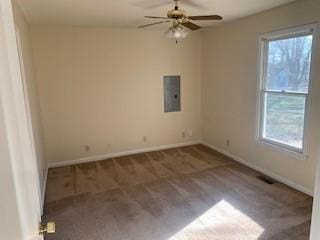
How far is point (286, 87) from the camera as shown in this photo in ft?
11.3

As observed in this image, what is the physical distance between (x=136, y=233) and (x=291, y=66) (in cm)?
305

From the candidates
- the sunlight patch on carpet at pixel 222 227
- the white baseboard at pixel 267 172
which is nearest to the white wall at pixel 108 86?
the white baseboard at pixel 267 172

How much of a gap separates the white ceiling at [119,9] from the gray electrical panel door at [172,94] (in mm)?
1501

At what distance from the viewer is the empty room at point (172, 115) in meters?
2.81

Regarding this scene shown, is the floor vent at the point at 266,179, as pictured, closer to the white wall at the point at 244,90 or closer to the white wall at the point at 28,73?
the white wall at the point at 244,90

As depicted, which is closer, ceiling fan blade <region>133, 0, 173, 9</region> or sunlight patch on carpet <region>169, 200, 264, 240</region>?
sunlight patch on carpet <region>169, 200, 264, 240</region>

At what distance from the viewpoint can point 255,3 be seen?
3.16m

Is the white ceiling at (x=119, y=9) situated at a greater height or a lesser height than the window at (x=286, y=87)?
greater

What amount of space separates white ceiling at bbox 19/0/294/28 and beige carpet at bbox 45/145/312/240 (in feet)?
8.50

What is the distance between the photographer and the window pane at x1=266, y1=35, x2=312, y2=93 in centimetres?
314

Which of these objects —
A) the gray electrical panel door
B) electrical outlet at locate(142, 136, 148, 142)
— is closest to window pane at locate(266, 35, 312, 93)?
the gray electrical panel door

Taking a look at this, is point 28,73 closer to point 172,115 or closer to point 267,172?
point 172,115

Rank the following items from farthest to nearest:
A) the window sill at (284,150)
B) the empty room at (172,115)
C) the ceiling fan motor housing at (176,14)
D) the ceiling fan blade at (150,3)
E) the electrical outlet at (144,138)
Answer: the electrical outlet at (144,138), the window sill at (284,150), the ceiling fan blade at (150,3), the empty room at (172,115), the ceiling fan motor housing at (176,14)

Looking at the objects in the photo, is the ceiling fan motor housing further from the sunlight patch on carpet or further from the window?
the sunlight patch on carpet
